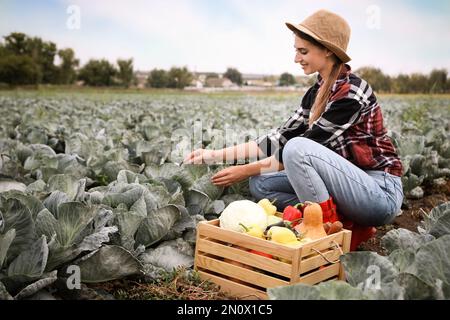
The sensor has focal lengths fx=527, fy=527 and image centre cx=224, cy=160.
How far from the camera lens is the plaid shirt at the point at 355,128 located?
3.09m

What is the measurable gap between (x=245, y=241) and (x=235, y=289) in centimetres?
26

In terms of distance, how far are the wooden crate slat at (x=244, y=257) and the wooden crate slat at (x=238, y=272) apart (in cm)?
4

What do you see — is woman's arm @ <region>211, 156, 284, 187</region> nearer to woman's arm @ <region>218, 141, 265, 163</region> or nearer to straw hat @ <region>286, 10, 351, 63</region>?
woman's arm @ <region>218, 141, 265, 163</region>

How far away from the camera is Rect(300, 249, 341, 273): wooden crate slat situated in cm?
242

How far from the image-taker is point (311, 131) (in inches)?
125

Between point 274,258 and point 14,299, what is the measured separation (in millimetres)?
1169

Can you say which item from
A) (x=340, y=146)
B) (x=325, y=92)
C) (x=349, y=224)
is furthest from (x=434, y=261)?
(x=325, y=92)

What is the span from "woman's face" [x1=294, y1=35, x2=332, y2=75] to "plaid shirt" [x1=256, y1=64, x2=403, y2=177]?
0.45 ft

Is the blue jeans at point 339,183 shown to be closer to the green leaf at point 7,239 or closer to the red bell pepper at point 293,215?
the red bell pepper at point 293,215

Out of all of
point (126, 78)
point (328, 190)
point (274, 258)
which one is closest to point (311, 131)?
point (328, 190)

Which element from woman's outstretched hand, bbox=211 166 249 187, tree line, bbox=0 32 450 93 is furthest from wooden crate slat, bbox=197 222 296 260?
tree line, bbox=0 32 450 93

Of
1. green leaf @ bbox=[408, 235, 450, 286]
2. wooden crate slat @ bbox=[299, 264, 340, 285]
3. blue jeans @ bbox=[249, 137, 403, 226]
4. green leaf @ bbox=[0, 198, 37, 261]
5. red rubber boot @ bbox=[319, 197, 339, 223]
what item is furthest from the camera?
blue jeans @ bbox=[249, 137, 403, 226]

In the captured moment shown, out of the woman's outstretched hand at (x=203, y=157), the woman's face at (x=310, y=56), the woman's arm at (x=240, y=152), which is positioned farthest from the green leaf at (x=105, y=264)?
the woman's face at (x=310, y=56)
